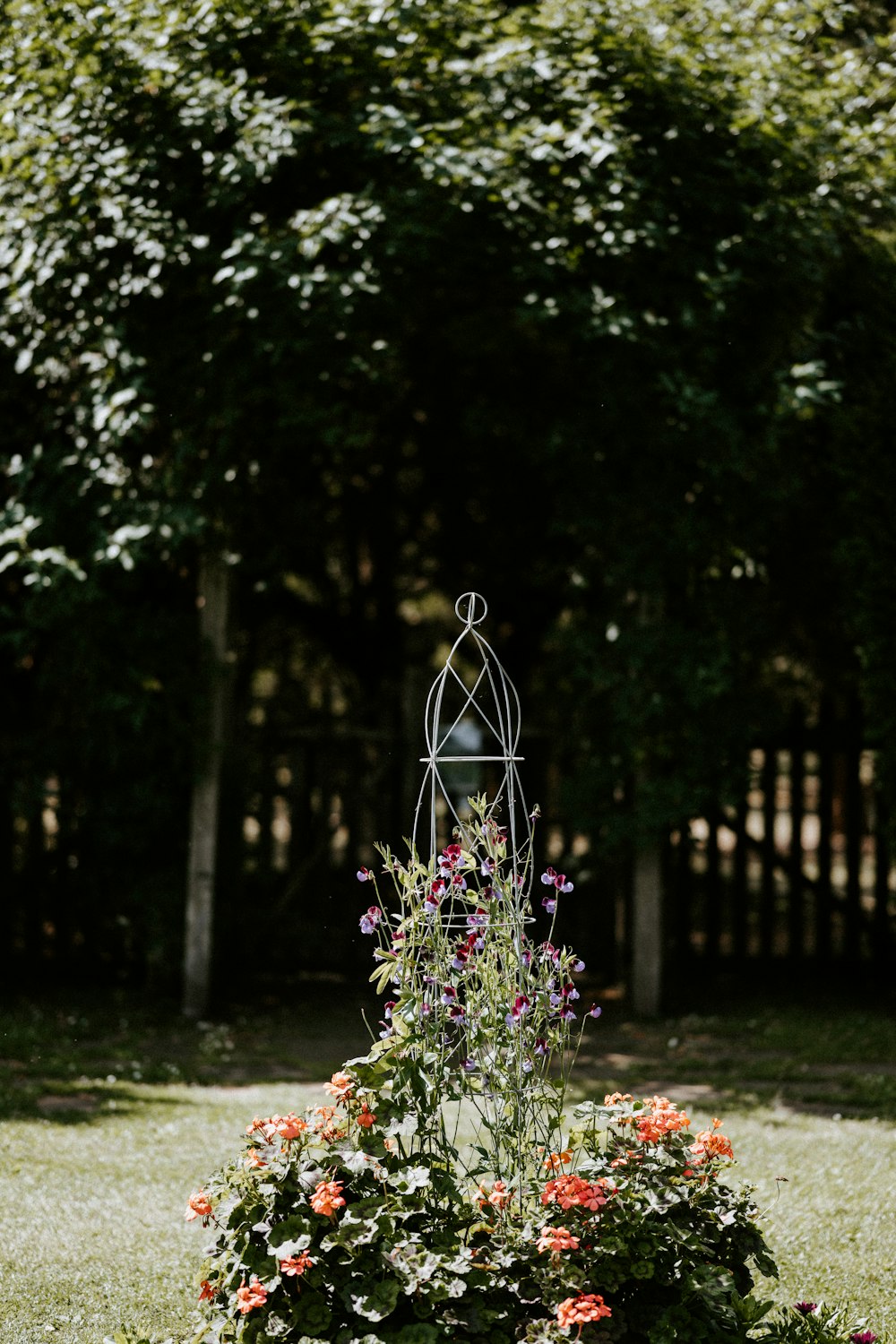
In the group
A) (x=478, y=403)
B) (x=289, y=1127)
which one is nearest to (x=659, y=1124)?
(x=289, y=1127)

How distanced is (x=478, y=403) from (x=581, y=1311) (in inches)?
249

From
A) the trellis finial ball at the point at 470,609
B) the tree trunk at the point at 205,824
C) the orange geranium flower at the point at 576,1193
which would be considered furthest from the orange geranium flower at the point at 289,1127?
the tree trunk at the point at 205,824

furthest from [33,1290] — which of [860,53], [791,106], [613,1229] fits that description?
[860,53]

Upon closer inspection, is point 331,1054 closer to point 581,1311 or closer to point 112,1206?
point 112,1206

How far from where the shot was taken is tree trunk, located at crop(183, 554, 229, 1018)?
7070 millimetres

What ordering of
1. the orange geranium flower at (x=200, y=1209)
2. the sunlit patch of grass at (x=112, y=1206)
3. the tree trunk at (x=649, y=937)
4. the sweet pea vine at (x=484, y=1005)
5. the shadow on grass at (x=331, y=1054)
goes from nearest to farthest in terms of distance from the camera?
the orange geranium flower at (x=200, y=1209) < the sweet pea vine at (x=484, y=1005) < the sunlit patch of grass at (x=112, y=1206) < the shadow on grass at (x=331, y=1054) < the tree trunk at (x=649, y=937)

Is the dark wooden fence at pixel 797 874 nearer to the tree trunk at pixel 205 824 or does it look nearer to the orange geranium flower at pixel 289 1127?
the tree trunk at pixel 205 824

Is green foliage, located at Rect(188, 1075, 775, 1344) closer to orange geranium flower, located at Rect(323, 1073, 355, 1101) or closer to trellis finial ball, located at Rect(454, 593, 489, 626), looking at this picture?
orange geranium flower, located at Rect(323, 1073, 355, 1101)

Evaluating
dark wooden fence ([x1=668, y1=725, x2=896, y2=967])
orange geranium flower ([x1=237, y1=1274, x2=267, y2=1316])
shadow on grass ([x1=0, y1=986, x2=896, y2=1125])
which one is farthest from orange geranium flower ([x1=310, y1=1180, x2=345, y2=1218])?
dark wooden fence ([x1=668, y1=725, x2=896, y2=967])

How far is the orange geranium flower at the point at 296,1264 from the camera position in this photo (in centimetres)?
250

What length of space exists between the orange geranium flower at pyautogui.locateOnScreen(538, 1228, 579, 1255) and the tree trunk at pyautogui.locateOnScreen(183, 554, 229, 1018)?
4.71 m

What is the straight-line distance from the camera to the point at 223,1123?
498 centimetres

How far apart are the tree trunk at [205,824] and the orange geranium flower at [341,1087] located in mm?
4348

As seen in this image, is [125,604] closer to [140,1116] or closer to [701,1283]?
[140,1116]
